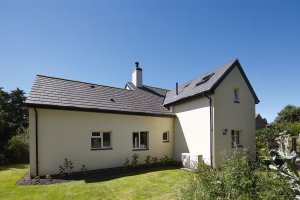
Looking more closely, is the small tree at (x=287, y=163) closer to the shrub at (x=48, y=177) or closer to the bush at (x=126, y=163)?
the shrub at (x=48, y=177)

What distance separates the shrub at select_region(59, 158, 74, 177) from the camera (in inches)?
432

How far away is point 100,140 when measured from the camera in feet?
41.9

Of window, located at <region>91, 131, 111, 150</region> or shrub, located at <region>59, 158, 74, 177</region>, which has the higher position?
window, located at <region>91, 131, 111, 150</region>

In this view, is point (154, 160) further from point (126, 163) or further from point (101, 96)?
point (101, 96)

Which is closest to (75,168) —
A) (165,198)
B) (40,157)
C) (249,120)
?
(40,157)

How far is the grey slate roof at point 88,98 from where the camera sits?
37.4 ft

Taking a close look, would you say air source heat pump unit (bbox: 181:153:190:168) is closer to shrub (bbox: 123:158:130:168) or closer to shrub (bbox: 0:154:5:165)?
shrub (bbox: 123:158:130:168)

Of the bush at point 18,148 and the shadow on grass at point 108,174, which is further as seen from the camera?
the bush at point 18,148

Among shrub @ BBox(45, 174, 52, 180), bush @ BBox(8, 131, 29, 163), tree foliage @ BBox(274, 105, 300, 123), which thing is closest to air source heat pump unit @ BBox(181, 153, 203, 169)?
shrub @ BBox(45, 174, 52, 180)

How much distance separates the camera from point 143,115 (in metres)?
14.5

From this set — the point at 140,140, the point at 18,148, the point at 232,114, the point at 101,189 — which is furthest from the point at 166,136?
the point at 18,148

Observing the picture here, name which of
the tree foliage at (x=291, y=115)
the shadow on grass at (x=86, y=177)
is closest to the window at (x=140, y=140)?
the shadow on grass at (x=86, y=177)

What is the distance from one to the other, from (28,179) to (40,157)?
1192mm

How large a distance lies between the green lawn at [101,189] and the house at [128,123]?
2177 millimetres
